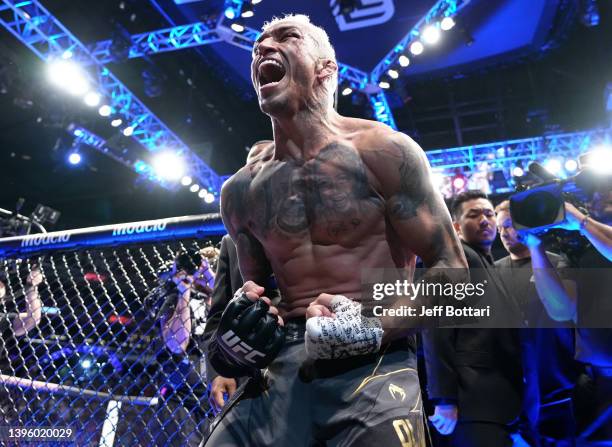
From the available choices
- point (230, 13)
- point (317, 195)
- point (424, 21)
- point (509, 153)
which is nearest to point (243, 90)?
point (230, 13)

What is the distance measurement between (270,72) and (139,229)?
3.11 ft

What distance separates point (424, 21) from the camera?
6812 millimetres

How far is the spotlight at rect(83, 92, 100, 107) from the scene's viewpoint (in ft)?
25.4

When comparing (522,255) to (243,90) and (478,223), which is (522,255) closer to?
(478,223)

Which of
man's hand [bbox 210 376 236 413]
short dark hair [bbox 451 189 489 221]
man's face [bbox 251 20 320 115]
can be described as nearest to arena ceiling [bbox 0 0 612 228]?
short dark hair [bbox 451 189 489 221]

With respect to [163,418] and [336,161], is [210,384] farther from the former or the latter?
[336,161]

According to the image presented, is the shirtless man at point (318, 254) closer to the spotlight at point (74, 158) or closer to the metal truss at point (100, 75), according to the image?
the metal truss at point (100, 75)

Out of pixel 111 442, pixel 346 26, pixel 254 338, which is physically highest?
pixel 346 26

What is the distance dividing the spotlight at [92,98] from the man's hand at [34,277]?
600 cm

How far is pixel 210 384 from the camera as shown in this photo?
6.62 ft

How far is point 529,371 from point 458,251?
151 centimetres

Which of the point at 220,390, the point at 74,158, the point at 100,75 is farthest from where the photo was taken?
the point at 74,158

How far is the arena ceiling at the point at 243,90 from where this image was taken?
7.52 metres

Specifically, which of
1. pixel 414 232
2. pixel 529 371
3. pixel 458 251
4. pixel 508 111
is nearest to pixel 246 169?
pixel 414 232
